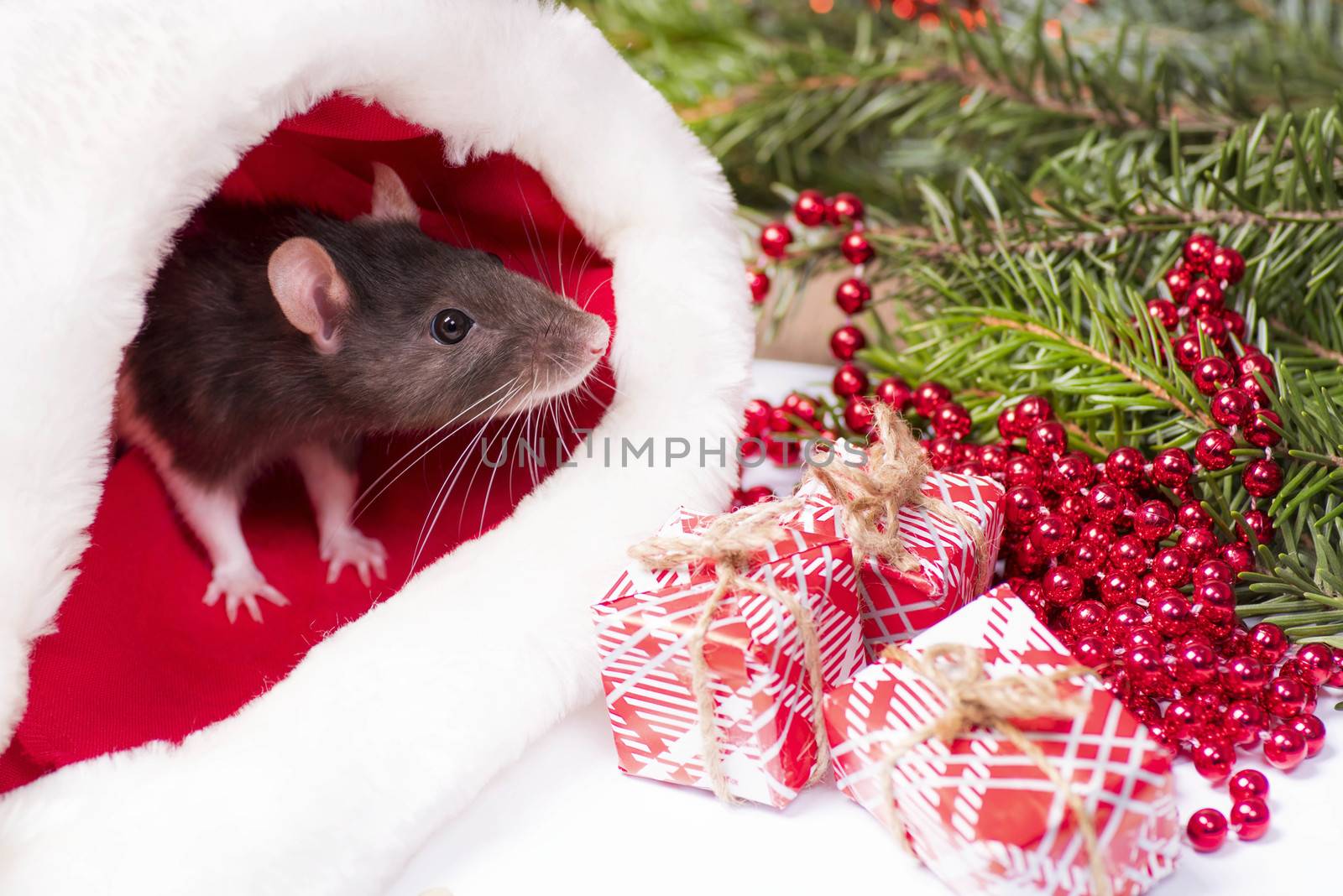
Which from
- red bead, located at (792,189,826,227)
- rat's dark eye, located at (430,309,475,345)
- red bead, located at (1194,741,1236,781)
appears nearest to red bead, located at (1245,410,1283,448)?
red bead, located at (1194,741,1236,781)

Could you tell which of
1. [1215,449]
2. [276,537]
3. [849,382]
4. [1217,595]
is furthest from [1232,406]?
[276,537]

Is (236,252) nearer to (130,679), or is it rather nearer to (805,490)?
(130,679)

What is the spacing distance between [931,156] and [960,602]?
743 mm

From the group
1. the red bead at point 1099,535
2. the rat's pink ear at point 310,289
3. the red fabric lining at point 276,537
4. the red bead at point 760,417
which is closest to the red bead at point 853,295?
the red bead at point 760,417

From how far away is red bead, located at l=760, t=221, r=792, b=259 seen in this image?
3.49ft

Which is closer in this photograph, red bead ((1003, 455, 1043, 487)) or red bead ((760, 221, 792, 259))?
red bead ((1003, 455, 1043, 487))

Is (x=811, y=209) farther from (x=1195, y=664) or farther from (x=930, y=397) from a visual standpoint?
(x=1195, y=664)

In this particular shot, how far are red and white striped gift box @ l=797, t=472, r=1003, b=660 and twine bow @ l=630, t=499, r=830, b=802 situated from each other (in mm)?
77

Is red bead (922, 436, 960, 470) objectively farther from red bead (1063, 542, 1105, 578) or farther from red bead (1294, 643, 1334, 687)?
A: red bead (1294, 643, 1334, 687)

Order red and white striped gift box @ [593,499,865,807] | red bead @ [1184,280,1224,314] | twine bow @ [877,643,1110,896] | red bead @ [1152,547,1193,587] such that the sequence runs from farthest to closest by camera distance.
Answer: red bead @ [1184,280,1224,314], red bead @ [1152,547,1193,587], red and white striped gift box @ [593,499,865,807], twine bow @ [877,643,1110,896]

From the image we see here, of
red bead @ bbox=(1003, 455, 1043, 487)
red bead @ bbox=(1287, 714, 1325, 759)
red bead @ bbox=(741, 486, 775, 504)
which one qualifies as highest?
red bead @ bbox=(1003, 455, 1043, 487)

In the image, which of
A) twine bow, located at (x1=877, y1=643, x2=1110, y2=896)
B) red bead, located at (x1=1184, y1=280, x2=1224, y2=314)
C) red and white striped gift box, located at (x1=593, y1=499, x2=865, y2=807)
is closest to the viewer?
twine bow, located at (x1=877, y1=643, x2=1110, y2=896)

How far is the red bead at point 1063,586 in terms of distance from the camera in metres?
0.73

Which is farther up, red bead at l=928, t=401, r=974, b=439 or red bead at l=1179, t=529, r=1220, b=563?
red bead at l=928, t=401, r=974, b=439
